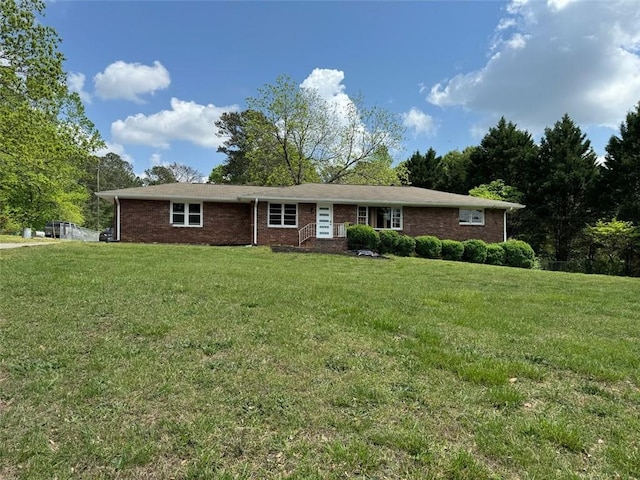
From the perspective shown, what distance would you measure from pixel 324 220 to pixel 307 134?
49.9 ft

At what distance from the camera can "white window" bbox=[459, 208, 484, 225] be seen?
69.5 feet

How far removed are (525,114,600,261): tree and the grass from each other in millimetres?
26636

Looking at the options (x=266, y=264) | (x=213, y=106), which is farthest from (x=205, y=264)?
(x=213, y=106)

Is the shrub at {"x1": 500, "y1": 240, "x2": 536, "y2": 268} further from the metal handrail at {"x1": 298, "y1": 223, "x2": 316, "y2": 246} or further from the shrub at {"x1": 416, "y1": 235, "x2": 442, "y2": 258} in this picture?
the metal handrail at {"x1": 298, "y1": 223, "x2": 316, "y2": 246}

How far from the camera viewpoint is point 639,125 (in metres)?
27.4

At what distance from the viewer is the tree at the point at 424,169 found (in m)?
39.5

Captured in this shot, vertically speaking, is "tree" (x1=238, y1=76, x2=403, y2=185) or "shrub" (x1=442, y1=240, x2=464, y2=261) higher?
"tree" (x1=238, y1=76, x2=403, y2=185)

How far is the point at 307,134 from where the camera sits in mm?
33156

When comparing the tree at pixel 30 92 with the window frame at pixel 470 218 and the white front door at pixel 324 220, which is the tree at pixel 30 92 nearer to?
the white front door at pixel 324 220

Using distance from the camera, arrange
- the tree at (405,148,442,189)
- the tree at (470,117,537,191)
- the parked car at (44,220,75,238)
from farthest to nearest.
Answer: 1. the tree at (405,148,442,189)
2. the parked car at (44,220,75,238)
3. the tree at (470,117,537,191)

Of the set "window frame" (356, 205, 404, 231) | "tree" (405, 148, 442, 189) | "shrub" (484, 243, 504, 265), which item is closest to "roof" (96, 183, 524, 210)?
"window frame" (356, 205, 404, 231)

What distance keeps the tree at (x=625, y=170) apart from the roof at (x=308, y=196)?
36.8ft

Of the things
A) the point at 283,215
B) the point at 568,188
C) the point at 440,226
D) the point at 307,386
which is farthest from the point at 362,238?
the point at 568,188

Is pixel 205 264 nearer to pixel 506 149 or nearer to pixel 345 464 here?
pixel 345 464
